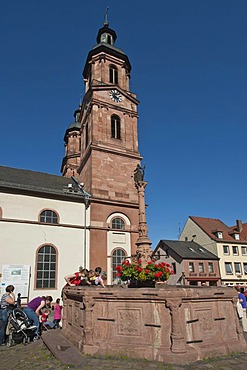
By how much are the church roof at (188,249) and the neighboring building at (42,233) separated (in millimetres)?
19549

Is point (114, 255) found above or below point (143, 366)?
above

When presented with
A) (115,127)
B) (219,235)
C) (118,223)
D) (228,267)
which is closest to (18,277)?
(118,223)

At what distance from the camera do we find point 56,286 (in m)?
18.6

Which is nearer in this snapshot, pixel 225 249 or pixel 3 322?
pixel 3 322

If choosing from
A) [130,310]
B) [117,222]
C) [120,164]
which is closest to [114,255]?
[117,222]

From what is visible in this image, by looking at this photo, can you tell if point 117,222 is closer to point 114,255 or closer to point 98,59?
point 114,255

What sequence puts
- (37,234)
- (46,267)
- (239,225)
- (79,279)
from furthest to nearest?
(239,225) < (37,234) < (46,267) < (79,279)

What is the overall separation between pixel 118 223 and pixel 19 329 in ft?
50.0

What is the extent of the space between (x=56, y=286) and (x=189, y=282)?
21441mm

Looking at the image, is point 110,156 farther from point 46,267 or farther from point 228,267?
point 228,267

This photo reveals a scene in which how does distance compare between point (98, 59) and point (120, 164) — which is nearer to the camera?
point (120, 164)

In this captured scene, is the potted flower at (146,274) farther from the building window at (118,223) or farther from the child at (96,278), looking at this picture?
the building window at (118,223)

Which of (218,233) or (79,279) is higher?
(218,233)

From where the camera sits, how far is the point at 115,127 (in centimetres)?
2706
